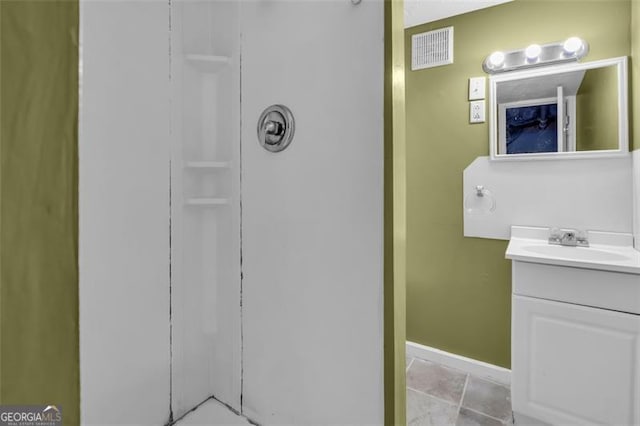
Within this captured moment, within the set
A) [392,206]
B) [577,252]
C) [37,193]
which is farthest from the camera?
[577,252]

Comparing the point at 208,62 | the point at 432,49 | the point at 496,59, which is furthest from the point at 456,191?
the point at 208,62

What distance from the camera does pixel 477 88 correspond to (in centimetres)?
185

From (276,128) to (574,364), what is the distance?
1.54 meters

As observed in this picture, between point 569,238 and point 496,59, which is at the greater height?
point 496,59

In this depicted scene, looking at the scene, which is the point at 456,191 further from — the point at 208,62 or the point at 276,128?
the point at 208,62

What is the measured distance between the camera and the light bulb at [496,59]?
1.78 m

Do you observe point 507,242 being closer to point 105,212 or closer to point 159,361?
point 159,361

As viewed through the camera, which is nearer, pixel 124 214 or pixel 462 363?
pixel 124 214

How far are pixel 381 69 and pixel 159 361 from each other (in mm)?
1164

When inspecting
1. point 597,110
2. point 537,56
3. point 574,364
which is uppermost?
point 537,56

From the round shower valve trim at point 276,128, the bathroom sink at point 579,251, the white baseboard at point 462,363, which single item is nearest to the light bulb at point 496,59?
the bathroom sink at point 579,251

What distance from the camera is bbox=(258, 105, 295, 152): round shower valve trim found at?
1016mm

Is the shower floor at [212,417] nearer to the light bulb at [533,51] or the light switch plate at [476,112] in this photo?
the light switch plate at [476,112]

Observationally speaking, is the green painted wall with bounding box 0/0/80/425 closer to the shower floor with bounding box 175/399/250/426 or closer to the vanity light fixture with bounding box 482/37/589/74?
the shower floor with bounding box 175/399/250/426
